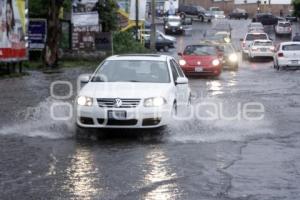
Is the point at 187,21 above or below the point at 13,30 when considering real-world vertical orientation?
below

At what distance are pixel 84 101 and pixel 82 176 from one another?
3279 millimetres

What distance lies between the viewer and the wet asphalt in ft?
28.0

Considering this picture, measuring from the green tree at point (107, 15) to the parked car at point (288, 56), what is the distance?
13855mm

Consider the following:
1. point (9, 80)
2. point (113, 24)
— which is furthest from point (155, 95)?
point (113, 24)

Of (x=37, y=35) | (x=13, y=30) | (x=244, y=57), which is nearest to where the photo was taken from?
(x=13, y=30)

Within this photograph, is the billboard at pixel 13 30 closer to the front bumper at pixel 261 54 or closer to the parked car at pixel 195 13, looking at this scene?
the front bumper at pixel 261 54

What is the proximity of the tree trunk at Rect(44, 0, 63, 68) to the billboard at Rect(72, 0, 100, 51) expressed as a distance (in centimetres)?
729

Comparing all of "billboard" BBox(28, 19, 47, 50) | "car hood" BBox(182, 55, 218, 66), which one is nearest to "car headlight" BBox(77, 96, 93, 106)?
"car hood" BBox(182, 55, 218, 66)

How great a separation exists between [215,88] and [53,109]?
344 inches

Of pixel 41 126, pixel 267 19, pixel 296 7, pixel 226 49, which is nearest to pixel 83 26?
pixel 226 49

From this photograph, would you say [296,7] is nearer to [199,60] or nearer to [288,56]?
[288,56]

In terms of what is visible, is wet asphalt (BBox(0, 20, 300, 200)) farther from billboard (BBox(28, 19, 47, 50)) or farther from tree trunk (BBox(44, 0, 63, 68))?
billboard (BBox(28, 19, 47, 50))

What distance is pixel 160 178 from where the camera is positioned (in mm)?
9211

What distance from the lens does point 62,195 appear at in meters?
8.25
